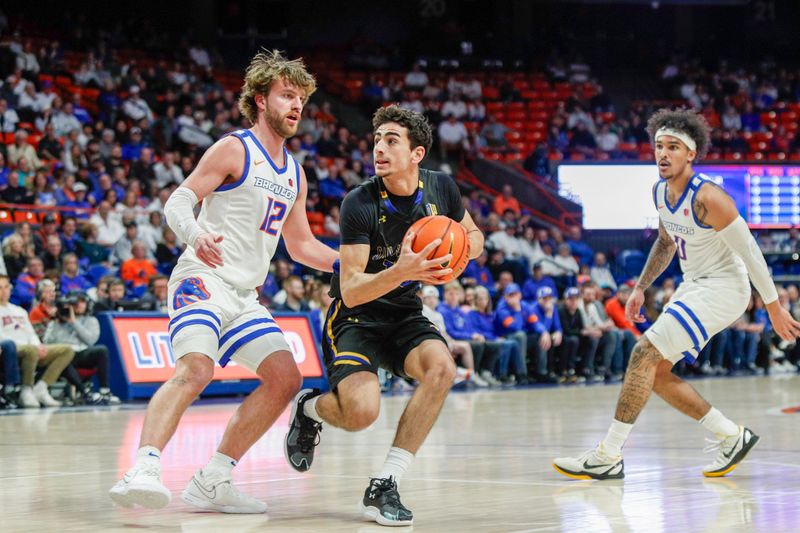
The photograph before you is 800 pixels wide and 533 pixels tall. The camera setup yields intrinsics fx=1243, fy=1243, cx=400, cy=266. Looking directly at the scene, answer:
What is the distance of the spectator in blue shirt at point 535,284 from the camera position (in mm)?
18922

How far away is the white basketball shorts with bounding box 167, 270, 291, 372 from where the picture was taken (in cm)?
598

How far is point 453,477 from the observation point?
7.41 m

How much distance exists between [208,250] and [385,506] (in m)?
1.41

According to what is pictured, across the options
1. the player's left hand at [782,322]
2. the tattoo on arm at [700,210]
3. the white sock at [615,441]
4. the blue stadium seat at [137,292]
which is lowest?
the white sock at [615,441]

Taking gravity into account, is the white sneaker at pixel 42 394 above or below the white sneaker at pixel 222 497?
below

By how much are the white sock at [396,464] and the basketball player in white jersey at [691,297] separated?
1.62 m

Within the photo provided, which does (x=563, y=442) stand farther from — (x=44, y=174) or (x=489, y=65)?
(x=489, y=65)

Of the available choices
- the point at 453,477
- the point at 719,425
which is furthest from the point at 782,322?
the point at 453,477

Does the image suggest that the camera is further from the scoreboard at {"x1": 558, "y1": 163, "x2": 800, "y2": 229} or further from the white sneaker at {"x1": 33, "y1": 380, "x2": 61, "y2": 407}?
the scoreboard at {"x1": 558, "y1": 163, "x2": 800, "y2": 229}

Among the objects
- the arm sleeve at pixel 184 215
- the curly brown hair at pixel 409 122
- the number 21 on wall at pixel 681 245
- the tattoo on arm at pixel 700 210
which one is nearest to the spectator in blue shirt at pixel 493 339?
the number 21 on wall at pixel 681 245

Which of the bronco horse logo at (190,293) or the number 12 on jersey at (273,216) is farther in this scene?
the number 12 on jersey at (273,216)

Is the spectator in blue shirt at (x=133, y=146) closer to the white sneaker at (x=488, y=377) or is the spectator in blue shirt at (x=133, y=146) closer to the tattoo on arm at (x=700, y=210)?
the white sneaker at (x=488, y=377)

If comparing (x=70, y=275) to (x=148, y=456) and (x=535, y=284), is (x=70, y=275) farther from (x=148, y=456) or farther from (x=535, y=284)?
(x=148, y=456)

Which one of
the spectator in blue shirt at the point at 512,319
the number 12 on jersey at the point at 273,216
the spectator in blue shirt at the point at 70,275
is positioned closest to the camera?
the number 12 on jersey at the point at 273,216
